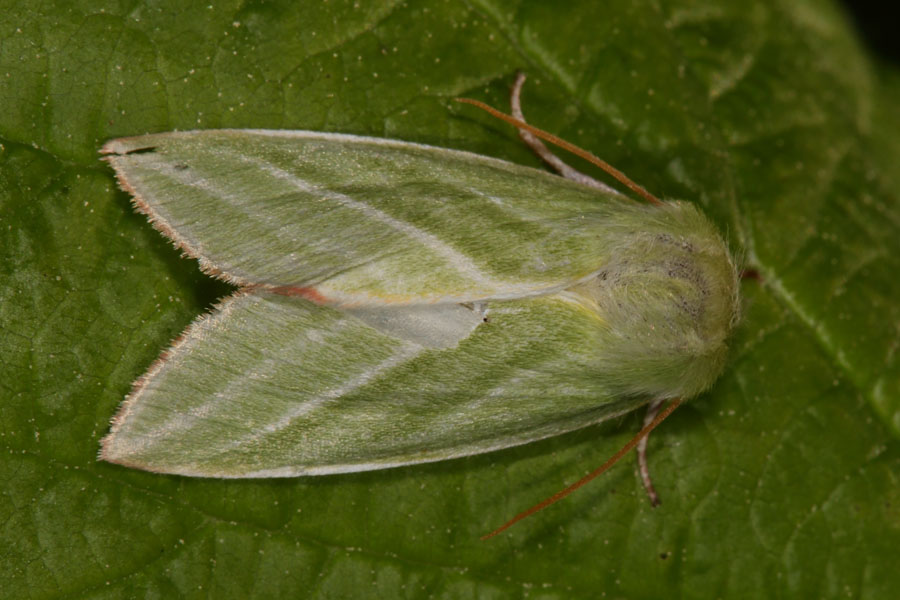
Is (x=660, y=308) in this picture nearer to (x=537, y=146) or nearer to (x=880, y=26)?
(x=537, y=146)

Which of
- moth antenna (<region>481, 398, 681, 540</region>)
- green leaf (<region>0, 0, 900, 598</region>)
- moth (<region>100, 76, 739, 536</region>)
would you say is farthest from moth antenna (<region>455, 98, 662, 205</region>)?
moth antenna (<region>481, 398, 681, 540</region>)

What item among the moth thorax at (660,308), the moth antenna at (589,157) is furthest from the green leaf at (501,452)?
the moth thorax at (660,308)

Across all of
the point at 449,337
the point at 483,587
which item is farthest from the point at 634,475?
the point at 449,337

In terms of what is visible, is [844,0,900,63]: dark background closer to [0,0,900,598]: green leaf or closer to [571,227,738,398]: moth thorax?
[0,0,900,598]: green leaf

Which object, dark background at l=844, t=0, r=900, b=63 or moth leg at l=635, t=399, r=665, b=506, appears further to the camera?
dark background at l=844, t=0, r=900, b=63

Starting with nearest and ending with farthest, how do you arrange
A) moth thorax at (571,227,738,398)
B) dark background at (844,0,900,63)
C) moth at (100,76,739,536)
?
moth at (100,76,739,536) → moth thorax at (571,227,738,398) → dark background at (844,0,900,63)

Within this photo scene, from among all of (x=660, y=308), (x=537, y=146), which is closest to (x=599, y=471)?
(x=660, y=308)

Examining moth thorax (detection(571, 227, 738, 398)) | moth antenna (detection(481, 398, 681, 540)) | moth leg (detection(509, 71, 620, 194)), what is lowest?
moth antenna (detection(481, 398, 681, 540))

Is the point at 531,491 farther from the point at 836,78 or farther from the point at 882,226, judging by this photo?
the point at 836,78
